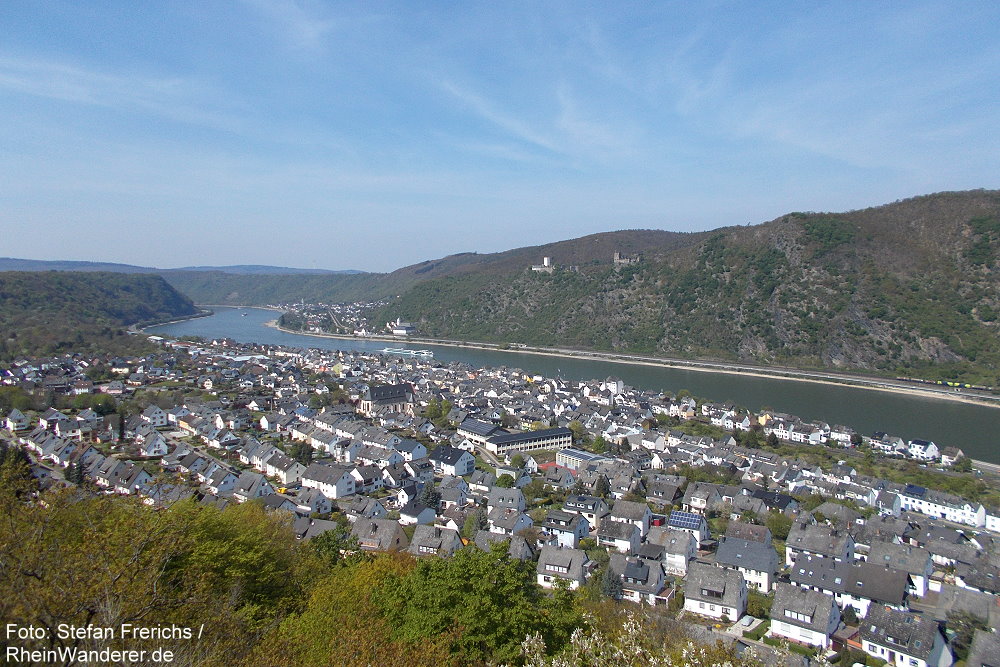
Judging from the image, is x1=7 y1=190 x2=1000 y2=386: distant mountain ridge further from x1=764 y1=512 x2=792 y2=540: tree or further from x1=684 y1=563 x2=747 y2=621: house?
x1=684 y1=563 x2=747 y2=621: house

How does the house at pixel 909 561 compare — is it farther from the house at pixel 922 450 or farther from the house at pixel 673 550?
the house at pixel 922 450

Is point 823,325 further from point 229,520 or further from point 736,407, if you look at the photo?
point 229,520

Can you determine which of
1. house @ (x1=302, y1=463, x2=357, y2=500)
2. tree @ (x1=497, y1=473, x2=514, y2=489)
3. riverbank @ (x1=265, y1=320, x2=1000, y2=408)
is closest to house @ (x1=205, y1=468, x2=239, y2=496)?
house @ (x1=302, y1=463, x2=357, y2=500)

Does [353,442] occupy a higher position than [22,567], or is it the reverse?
[22,567]

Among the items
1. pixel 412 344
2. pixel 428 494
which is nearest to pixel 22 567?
pixel 428 494

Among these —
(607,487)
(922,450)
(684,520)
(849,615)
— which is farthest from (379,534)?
(922,450)

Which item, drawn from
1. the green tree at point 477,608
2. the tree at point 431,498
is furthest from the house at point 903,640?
the tree at point 431,498
